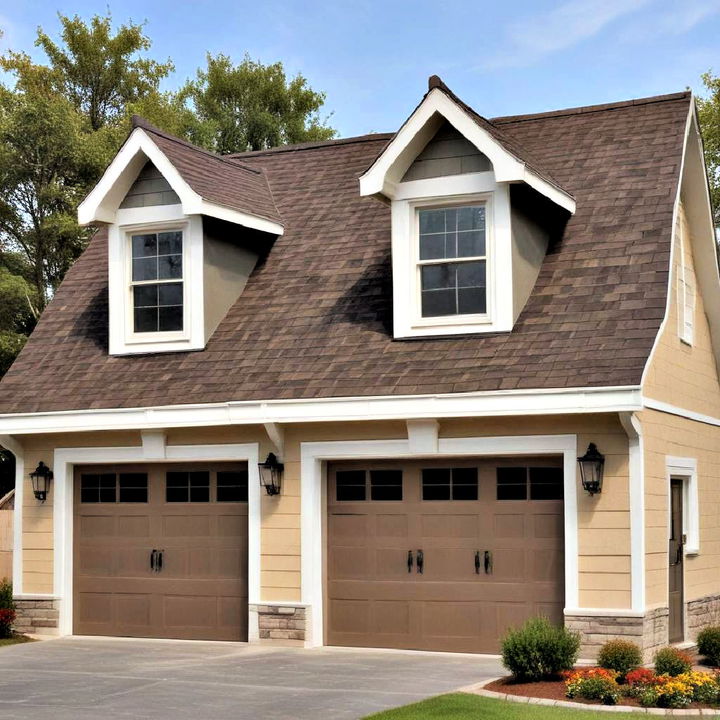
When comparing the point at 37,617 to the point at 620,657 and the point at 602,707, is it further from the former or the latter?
the point at 602,707

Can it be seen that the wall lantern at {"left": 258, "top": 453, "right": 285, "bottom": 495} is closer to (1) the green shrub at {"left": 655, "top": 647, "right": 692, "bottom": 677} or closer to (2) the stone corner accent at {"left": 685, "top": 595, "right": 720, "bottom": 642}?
(1) the green shrub at {"left": 655, "top": 647, "right": 692, "bottom": 677}

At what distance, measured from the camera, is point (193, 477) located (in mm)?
16234

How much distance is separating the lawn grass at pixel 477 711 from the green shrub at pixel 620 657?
1846 mm

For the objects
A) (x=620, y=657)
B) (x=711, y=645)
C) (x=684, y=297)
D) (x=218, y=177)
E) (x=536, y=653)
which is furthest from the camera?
(x=218, y=177)

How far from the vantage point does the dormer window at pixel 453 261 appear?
→ 15297 mm

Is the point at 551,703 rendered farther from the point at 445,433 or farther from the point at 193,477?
the point at 193,477

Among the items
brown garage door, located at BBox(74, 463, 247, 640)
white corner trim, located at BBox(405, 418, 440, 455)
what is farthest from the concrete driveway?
white corner trim, located at BBox(405, 418, 440, 455)

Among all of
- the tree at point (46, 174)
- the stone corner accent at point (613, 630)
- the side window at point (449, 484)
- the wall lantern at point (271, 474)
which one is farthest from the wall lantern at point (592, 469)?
the tree at point (46, 174)

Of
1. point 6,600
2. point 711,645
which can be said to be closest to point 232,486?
point 6,600

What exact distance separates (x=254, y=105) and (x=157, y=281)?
23473mm

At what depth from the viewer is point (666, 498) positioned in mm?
14539

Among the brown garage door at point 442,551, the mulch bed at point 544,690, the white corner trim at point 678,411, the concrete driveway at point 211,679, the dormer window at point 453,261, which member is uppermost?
the dormer window at point 453,261

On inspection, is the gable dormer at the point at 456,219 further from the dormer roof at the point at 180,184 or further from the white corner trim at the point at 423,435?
the dormer roof at the point at 180,184

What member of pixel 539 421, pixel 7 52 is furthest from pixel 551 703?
pixel 7 52
